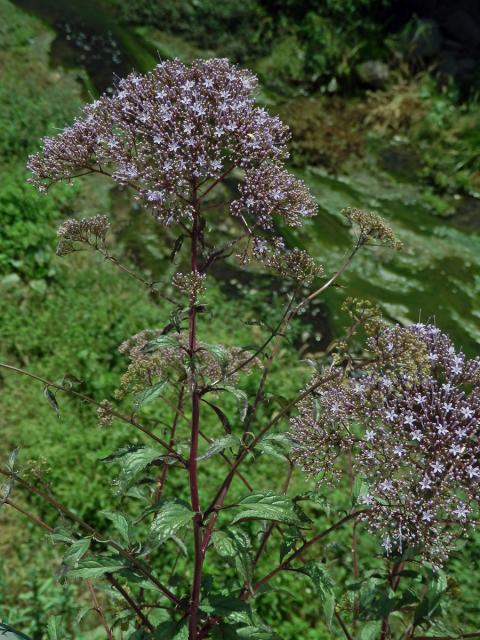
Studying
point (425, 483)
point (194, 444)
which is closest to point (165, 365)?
point (194, 444)

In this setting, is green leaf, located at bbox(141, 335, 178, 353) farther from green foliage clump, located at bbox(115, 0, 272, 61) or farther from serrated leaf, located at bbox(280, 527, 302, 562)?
green foliage clump, located at bbox(115, 0, 272, 61)

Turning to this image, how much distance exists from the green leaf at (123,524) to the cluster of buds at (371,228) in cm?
147

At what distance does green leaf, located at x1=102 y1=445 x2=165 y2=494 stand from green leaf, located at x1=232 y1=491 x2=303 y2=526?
13.8 inches

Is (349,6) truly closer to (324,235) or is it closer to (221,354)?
(324,235)

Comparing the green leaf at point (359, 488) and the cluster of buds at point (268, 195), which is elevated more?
the cluster of buds at point (268, 195)

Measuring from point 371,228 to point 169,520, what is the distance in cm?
137

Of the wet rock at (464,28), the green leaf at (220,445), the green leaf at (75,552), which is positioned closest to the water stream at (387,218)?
the green leaf at (220,445)

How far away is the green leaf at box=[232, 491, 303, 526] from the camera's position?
2.12 metres

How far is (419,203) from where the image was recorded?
9.35m

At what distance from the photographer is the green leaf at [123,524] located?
2.45 m

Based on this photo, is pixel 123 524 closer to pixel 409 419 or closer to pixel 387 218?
pixel 409 419

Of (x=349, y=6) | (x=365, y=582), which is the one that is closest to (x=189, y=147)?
(x=365, y=582)

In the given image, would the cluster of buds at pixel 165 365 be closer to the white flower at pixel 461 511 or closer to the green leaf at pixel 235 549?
the green leaf at pixel 235 549

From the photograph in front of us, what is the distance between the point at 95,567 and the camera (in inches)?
87.6
